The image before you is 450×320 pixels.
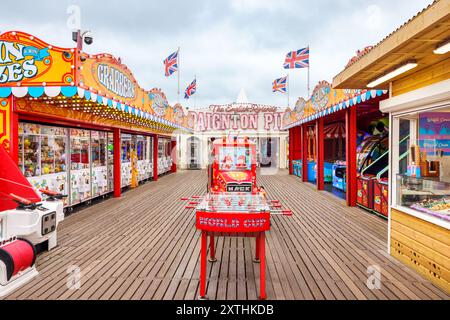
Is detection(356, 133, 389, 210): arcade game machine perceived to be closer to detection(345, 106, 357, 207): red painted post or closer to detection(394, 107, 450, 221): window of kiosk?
detection(345, 106, 357, 207): red painted post

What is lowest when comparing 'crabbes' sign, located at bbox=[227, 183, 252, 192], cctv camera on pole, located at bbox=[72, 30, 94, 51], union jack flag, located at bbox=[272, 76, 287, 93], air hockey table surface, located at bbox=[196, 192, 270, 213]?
'crabbes' sign, located at bbox=[227, 183, 252, 192]

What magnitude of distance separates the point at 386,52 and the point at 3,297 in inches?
205

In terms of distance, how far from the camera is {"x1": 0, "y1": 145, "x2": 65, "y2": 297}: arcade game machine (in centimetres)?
349

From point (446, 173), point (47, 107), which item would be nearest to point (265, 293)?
point (446, 173)

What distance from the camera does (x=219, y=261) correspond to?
441cm

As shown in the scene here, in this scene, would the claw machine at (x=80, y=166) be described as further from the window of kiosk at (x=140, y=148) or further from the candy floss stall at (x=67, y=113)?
the window of kiosk at (x=140, y=148)

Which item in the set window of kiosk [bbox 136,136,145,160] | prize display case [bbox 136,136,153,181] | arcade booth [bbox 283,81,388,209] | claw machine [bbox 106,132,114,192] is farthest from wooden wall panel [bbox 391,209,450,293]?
window of kiosk [bbox 136,136,145,160]

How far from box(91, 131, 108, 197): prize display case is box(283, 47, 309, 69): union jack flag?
10808 millimetres

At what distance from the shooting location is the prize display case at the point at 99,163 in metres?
9.14

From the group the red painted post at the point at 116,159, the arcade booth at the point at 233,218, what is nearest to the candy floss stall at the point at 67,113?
the red painted post at the point at 116,159

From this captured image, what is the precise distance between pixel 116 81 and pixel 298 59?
1179cm

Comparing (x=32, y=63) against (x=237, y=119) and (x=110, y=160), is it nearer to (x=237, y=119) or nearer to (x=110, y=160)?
(x=110, y=160)

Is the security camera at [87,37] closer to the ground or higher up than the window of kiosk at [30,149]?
higher up

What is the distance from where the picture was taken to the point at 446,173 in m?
4.86
